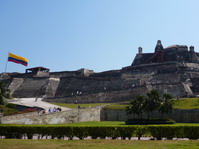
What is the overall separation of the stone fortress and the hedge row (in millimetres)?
24282

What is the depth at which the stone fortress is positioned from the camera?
47781mm

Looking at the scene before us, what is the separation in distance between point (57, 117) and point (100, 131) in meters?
13.2

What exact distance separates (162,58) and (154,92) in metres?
32.9

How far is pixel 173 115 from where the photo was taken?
111ft

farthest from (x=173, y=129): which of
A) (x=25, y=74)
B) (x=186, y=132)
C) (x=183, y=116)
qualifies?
(x=25, y=74)

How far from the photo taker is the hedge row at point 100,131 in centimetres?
1903

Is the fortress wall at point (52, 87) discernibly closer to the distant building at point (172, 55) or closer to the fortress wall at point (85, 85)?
the fortress wall at point (85, 85)

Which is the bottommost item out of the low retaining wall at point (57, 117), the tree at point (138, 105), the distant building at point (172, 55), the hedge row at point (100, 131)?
the hedge row at point (100, 131)

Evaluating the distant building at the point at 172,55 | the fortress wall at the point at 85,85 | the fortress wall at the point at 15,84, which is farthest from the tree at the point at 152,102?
the fortress wall at the point at 15,84

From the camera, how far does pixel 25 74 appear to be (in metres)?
72.3

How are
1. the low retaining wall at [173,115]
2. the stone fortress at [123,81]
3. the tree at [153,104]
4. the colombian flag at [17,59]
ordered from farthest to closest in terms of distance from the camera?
the stone fortress at [123,81]
the colombian flag at [17,59]
the low retaining wall at [173,115]
the tree at [153,104]

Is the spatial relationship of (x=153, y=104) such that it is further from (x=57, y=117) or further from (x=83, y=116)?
(x=57, y=117)

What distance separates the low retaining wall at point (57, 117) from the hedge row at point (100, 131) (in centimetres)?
541

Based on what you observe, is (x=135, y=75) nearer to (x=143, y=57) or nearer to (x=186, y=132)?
(x=143, y=57)
